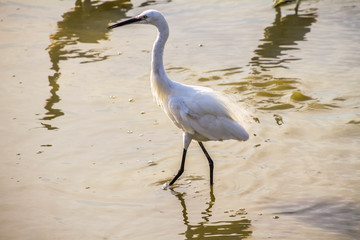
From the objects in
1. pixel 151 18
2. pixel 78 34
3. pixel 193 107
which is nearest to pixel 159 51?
pixel 151 18

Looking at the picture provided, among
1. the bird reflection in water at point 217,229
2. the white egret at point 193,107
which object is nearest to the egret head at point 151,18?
the white egret at point 193,107

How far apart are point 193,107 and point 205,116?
154 mm

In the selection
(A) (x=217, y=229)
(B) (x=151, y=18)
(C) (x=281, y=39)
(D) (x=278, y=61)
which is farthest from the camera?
(C) (x=281, y=39)

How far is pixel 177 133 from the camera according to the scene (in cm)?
665

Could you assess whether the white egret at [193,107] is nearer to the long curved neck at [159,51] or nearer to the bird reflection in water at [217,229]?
the long curved neck at [159,51]

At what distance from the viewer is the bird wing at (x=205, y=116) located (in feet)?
16.9

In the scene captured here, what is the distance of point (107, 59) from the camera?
915cm

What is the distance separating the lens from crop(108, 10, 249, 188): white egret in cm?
516

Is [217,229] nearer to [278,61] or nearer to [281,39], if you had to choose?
[278,61]

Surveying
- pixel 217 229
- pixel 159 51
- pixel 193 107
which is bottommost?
pixel 217 229

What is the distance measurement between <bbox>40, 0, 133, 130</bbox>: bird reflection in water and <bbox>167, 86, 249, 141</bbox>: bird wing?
232 centimetres

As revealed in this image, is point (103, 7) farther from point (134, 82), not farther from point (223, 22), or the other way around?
point (134, 82)

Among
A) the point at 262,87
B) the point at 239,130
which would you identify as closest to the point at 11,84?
the point at 262,87

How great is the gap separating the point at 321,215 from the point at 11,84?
540 centimetres
